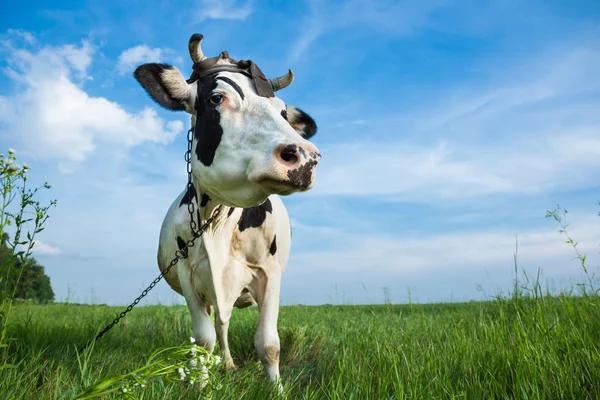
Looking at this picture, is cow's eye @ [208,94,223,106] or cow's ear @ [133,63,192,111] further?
cow's ear @ [133,63,192,111]

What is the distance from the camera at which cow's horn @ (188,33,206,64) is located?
410cm

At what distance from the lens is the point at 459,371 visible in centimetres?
352

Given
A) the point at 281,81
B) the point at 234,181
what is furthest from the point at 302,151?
the point at 281,81

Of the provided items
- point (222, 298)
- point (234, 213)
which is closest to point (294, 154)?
point (234, 213)

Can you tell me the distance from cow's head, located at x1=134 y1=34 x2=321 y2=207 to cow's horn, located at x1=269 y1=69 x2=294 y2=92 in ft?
1.48

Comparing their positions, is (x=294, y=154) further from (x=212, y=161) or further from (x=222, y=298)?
(x=222, y=298)

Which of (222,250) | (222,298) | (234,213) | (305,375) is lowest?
(305,375)

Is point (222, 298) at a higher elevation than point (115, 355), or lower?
higher

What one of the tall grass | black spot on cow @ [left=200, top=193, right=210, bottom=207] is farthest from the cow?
the tall grass

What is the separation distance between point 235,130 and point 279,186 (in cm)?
63

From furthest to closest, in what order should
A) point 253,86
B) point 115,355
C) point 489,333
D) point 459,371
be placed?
1. point 115,355
2. point 489,333
3. point 253,86
4. point 459,371

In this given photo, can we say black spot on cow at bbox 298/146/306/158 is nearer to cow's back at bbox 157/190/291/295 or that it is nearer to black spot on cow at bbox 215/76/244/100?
black spot on cow at bbox 215/76/244/100

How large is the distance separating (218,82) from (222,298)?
1819 mm

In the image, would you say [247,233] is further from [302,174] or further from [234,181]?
[302,174]
